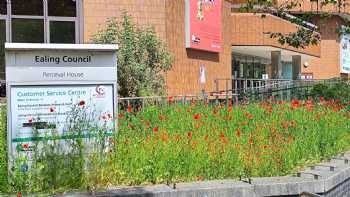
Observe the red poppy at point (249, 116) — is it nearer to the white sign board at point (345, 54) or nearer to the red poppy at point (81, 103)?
the red poppy at point (81, 103)

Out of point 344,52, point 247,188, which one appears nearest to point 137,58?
point 247,188

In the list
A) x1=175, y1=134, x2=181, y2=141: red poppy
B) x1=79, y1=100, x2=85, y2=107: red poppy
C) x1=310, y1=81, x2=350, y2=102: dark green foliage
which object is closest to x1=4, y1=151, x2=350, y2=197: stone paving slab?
x1=79, y1=100, x2=85, y2=107: red poppy

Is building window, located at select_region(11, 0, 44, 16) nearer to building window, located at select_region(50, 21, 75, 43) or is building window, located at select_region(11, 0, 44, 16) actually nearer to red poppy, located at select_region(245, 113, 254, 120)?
building window, located at select_region(50, 21, 75, 43)

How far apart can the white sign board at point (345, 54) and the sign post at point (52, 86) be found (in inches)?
2025

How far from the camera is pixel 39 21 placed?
67.1 feet

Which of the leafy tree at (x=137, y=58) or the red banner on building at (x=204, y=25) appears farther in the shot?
the red banner on building at (x=204, y=25)

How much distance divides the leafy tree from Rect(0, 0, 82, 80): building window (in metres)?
1.65

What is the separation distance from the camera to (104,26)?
20797mm

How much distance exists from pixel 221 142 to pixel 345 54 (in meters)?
52.1

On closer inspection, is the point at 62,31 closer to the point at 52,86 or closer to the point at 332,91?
the point at 332,91

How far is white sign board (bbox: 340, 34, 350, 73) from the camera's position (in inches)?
2190

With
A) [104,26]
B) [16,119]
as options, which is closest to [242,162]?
[16,119]

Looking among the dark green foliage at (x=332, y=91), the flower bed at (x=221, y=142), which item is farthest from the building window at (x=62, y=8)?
the flower bed at (x=221, y=142)

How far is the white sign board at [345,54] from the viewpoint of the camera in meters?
55.6
